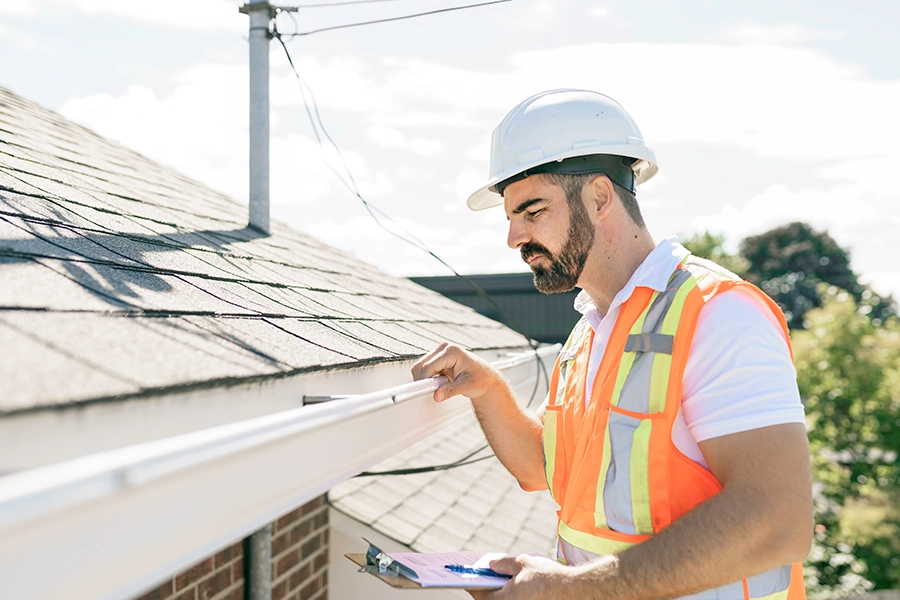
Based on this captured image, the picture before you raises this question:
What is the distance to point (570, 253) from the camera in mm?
2295

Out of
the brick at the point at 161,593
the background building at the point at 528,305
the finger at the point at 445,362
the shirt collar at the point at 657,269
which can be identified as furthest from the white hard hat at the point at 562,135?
the background building at the point at 528,305

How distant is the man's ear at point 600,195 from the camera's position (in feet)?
7.42

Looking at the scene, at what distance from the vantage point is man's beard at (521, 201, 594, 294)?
7.45ft

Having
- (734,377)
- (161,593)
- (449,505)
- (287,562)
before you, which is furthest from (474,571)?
(449,505)

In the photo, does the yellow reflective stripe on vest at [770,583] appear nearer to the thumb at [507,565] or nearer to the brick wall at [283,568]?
the thumb at [507,565]

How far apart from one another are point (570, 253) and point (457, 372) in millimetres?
583

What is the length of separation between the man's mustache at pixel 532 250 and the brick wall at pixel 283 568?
203 centimetres

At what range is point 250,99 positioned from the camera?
472 centimetres

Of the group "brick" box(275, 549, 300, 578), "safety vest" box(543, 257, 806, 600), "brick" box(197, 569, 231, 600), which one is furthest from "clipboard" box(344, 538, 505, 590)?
"brick" box(275, 549, 300, 578)

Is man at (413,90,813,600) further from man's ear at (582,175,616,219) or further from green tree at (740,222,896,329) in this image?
green tree at (740,222,896,329)

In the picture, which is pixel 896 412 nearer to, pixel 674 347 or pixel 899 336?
pixel 899 336

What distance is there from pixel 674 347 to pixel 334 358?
35.6 inches

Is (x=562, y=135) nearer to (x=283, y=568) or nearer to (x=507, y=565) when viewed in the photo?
(x=507, y=565)

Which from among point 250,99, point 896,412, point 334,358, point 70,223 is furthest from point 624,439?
point 896,412
